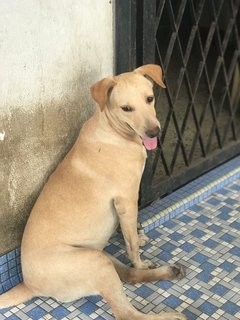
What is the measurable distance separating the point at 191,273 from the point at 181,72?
1374 millimetres

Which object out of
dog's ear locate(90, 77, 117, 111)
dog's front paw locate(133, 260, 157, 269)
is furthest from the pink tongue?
dog's front paw locate(133, 260, 157, 269)

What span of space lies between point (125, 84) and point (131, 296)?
113 centimetres

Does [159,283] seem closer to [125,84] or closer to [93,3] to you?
[125,84]

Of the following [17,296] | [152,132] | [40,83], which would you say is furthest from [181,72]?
[17,296]

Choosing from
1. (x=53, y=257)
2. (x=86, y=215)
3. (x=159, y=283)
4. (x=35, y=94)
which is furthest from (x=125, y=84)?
(x=159, y=283)

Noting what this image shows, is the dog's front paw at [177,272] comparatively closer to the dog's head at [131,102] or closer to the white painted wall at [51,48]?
the dog's head at [131,102]

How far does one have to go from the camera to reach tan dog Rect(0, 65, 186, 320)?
6.77ft

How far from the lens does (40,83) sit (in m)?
2.26

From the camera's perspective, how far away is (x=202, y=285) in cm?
239

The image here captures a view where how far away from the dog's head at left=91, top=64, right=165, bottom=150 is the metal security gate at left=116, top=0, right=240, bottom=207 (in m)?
0.43

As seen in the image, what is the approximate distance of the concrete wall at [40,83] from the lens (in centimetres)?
211

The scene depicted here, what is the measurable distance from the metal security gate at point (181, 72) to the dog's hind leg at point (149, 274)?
2.09 feet

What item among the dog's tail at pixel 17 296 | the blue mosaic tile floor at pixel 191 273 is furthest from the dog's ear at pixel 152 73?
the dog's tail at pixel 17 296

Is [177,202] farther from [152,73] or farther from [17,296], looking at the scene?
[17,296]
